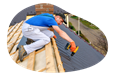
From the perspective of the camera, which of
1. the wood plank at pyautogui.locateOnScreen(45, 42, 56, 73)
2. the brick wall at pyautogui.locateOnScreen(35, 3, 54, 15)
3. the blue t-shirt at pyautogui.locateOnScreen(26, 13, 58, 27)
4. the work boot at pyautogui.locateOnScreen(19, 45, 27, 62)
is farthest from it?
the brick wall at pyautogui.locateOnScreen(35, 3, 54, 15)

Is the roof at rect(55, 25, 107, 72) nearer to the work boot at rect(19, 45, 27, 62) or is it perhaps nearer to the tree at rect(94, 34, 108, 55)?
the work boot at rect(19, 45, 27, 62)

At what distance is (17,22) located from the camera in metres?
8.56

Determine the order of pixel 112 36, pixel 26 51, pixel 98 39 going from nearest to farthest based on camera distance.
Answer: pixel 26 51, pixel 112 36, pixel 98 39

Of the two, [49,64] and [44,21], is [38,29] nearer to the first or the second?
[44,21]

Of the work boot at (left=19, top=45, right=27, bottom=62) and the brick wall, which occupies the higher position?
the brick wall

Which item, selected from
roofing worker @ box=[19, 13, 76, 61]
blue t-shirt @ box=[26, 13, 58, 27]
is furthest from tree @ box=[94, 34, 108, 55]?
blue t-shirt @ box=[26, 13, 58, 27]

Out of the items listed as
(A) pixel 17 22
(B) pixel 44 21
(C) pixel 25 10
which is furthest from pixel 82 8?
(A) pixel 17 22

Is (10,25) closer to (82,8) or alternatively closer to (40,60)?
(82,8)

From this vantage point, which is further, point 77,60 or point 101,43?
point 101,43

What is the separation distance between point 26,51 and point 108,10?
18.8ft

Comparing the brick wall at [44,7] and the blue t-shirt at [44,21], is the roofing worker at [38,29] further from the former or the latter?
the brick wall at [44,7]

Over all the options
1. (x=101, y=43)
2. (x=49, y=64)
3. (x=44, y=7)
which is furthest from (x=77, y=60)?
(x=101, y=43)

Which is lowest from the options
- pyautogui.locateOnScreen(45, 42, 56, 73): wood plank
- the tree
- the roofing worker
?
the tree

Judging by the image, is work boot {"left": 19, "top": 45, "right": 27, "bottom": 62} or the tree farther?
the tree
